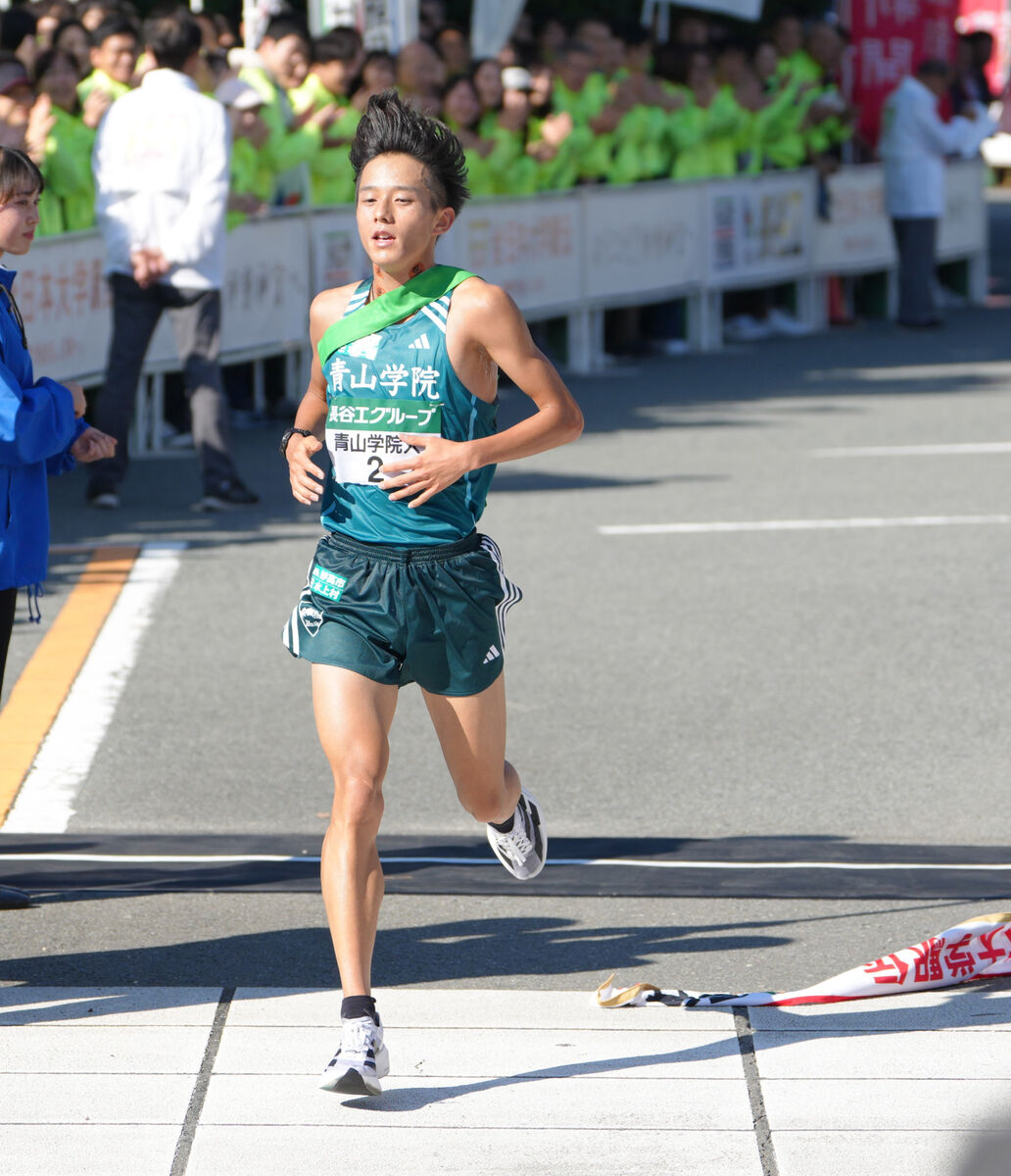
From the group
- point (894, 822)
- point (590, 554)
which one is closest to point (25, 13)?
point (590, 554)

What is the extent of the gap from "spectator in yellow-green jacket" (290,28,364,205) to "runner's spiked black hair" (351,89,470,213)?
925cm

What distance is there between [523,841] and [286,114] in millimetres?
9102

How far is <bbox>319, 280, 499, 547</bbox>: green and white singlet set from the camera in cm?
410

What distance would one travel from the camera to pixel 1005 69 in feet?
153

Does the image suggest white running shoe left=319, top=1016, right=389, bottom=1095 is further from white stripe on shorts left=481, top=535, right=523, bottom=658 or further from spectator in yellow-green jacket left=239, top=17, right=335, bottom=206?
spectator in yellow-green jacket left=239, top=17, right=335, bottom=206

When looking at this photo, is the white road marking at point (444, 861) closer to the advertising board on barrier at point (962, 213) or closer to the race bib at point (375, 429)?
the race bib at point (375, 429)

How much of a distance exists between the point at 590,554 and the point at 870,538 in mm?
1329

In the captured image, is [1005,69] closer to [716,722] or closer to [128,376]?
[128,376]

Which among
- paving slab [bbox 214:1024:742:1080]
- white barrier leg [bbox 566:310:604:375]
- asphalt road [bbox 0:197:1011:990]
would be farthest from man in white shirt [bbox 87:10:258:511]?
white barrier leg [bbox 566:310:604:375]

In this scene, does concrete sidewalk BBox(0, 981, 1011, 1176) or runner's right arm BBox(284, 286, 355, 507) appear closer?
concrete sidewalk BBox(0, 981, 1011, 1176)

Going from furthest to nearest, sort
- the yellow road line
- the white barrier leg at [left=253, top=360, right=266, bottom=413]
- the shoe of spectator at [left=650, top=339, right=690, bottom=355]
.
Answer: the shoe of spectator at [left=650, top=339, right=690, bottom=355] → the white barrier leg at [left=253, top=360, right=266, bottom=413] → the yellow road line

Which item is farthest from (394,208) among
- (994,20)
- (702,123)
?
(994,20)

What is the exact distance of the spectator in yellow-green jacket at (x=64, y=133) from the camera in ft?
36.8

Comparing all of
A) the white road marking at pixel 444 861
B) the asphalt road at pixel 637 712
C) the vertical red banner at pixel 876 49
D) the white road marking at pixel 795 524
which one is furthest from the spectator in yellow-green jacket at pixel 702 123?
the white road marking at pixel 444 861
